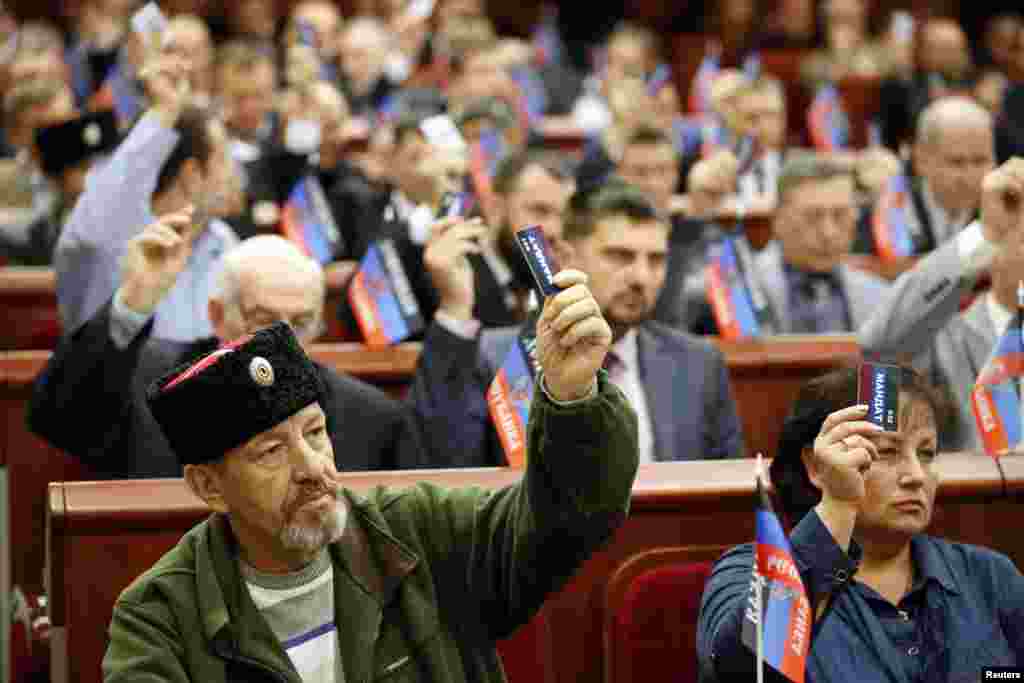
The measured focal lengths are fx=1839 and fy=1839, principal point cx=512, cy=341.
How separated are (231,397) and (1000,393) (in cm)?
173

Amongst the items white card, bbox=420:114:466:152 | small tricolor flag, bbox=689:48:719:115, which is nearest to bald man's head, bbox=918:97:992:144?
white card, bbox=420:114:466:152

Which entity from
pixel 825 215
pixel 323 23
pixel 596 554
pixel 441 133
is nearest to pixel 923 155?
pixel 825 215

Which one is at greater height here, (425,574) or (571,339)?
(571,339)

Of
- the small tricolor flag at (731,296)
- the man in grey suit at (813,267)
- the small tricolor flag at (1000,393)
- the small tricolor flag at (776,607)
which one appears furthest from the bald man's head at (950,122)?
the small tricolor flag at (776,607)

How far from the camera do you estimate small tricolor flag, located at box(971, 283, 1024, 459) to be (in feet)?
12.1

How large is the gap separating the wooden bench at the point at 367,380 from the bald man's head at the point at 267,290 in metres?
0.53

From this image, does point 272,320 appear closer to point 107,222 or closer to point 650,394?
point 107,222

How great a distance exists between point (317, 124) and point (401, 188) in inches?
36.3

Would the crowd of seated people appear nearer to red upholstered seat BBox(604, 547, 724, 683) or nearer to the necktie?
the necktie

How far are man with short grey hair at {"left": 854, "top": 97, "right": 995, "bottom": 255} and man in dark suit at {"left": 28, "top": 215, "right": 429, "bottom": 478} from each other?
278cm

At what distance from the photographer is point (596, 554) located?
3395 mm

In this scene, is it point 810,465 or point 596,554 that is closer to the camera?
point 810,465

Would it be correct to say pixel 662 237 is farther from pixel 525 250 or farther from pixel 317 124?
pixel 317 124

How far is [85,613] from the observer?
10.4 feet
